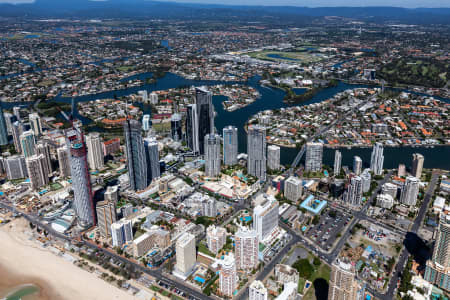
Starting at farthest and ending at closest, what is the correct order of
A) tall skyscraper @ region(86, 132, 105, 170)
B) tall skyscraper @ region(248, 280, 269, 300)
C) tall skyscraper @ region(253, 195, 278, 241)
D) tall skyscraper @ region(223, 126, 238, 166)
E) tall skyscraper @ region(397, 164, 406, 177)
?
tall skyscraper @ region(86, 132, 105, 170), tall skyscraper @ region(223, 126, 238, 166), tall skyscraper @ region(397, 164, 406, 177), tall skyscraper @ region(253, 195, 278, 241), tall skyscraper @ region(248, 280, 269, 300)

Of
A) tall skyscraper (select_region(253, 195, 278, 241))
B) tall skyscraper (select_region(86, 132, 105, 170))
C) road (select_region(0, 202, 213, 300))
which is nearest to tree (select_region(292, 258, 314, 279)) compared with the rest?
tall skyscraper (select_region(253, 195, 278, 241))

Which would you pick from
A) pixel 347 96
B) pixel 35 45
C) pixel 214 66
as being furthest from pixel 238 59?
pixel 35 45

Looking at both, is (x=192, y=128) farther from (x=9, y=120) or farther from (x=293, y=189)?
(x=9, y=120)

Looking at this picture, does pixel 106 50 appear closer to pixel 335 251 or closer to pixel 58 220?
pixel 58 220

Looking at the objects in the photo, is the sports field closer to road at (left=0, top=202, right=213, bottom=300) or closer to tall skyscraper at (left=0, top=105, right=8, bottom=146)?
tall skyscraper at (left=0, top=105, right=8, bottom=146)

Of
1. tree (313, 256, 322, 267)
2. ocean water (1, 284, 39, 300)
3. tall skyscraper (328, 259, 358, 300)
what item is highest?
tall skyscraper (328, 259, 358, 300)

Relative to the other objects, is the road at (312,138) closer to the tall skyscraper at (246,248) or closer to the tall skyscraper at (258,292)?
the tall skyscraper at (246,248)

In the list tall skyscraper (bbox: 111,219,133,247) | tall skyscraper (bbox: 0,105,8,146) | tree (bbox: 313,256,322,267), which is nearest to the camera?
tree (bbox: 313,256,322,267)
